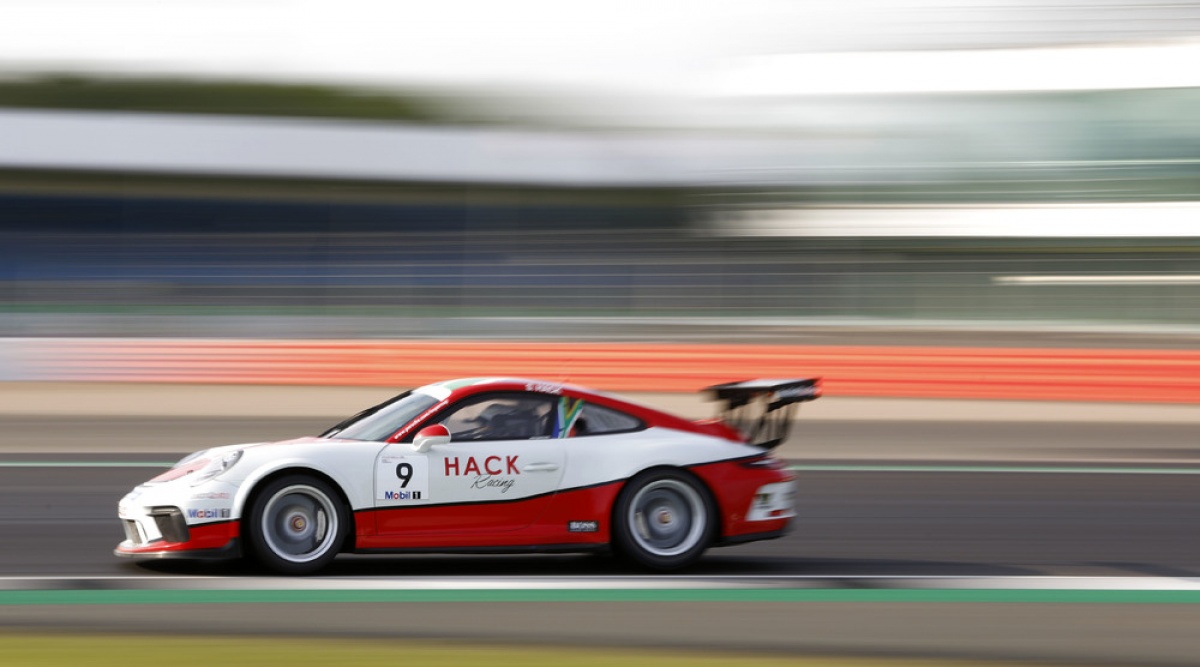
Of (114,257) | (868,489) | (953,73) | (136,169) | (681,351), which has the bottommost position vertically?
(868,489)

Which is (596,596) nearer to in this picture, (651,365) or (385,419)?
(385,419)

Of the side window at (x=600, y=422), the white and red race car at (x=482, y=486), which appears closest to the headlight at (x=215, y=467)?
the white and red race car at (x=482, y=486)

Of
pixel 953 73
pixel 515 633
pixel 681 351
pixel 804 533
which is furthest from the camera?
pixel 953 73

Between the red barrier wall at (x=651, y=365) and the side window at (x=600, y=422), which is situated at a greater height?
the red barrier wall at (x=651, y=365)

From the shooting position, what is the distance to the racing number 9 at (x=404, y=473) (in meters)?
6.55

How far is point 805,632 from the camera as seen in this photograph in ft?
18.6

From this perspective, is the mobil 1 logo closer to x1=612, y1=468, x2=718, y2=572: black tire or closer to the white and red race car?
the white and red race car

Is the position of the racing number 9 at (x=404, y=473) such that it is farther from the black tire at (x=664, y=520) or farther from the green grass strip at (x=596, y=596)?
the black tire at (x=664, y=520)

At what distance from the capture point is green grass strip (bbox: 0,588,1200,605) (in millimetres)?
6148

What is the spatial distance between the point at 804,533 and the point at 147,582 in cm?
378

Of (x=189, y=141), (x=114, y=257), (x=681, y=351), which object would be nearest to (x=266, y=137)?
(x=189, y=141)

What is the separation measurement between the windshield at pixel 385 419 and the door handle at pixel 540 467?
0.53m

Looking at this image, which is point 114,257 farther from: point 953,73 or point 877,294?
point 953,73

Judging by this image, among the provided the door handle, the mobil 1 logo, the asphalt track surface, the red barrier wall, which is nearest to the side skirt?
the asphalt track surface
